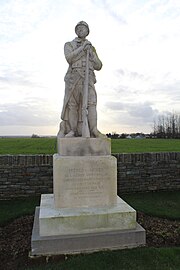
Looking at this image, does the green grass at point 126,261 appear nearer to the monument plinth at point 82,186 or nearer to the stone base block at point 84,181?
the monument plinth at point 82,186

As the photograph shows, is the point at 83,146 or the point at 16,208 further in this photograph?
the point at 16,208

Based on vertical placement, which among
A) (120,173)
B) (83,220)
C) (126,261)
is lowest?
(126,261)

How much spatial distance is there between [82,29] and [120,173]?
14.5ft

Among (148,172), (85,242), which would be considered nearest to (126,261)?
(85,242)

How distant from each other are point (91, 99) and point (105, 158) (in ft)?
3.59

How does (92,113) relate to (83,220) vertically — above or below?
above

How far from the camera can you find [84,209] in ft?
13.6

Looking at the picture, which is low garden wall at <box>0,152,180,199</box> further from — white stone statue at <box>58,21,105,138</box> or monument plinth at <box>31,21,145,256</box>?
white stone statue at <box>58,21,105,138</box>

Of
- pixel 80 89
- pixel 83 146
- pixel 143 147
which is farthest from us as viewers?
pixel 143 147

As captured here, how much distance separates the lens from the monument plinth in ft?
12.6

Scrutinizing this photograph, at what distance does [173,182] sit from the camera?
26.5 ft

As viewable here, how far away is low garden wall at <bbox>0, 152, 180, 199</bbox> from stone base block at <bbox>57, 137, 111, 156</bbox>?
3.01 metres

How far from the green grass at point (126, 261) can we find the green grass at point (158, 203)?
1.90 metres

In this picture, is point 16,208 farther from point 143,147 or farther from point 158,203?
point 143,147
